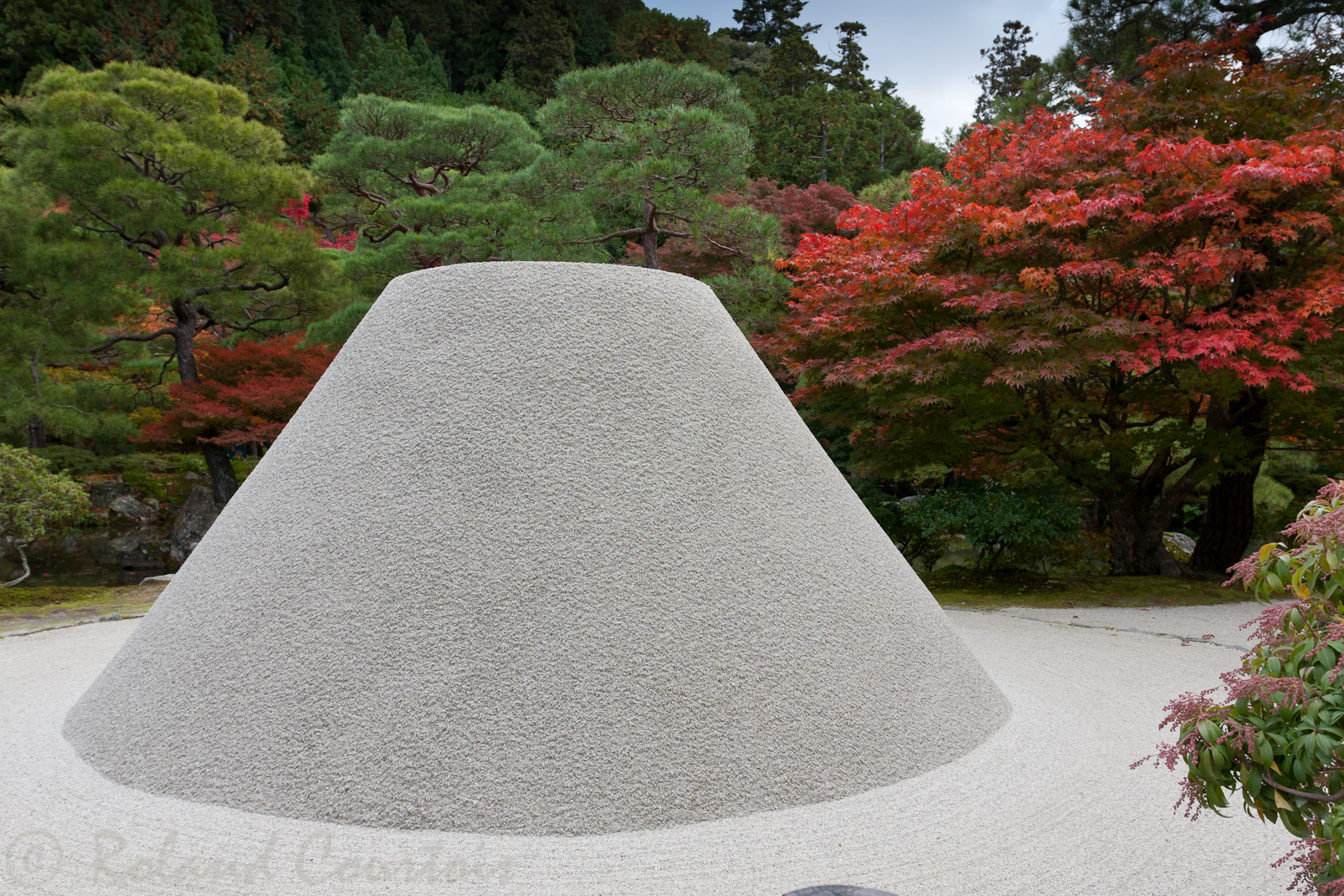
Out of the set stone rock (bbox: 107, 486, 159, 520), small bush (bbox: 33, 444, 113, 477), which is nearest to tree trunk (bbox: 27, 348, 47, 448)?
small bush (bbox: 33, 444, 113, 477)

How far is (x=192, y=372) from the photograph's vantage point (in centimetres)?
1434

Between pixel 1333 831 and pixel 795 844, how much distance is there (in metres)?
1.72

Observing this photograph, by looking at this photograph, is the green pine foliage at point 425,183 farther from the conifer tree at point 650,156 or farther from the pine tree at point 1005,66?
the pine tree at point 1005,66

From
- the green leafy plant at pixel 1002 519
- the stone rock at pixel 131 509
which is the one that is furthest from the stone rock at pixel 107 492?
the green leafy plant at pixel 1002 519

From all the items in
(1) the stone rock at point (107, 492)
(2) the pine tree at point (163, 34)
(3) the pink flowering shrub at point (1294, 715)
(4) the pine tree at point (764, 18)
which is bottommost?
(1) the stone rock at point (107, 492)

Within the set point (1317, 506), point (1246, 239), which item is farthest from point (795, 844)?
point (1246, 239)

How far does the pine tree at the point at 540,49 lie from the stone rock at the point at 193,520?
24.9m

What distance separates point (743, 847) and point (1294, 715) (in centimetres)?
183

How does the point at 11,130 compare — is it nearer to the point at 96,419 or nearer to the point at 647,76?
the point at 96,419

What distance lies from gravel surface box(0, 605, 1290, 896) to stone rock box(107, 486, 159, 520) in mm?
15110

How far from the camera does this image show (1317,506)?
207 centimetres

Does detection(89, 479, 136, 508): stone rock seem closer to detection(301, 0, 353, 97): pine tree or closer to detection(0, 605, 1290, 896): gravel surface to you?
detection(0, 605, 1290, 896): gravel surface

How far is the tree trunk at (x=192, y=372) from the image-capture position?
13.9 meters

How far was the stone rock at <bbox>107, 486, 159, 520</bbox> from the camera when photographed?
16766 mm
